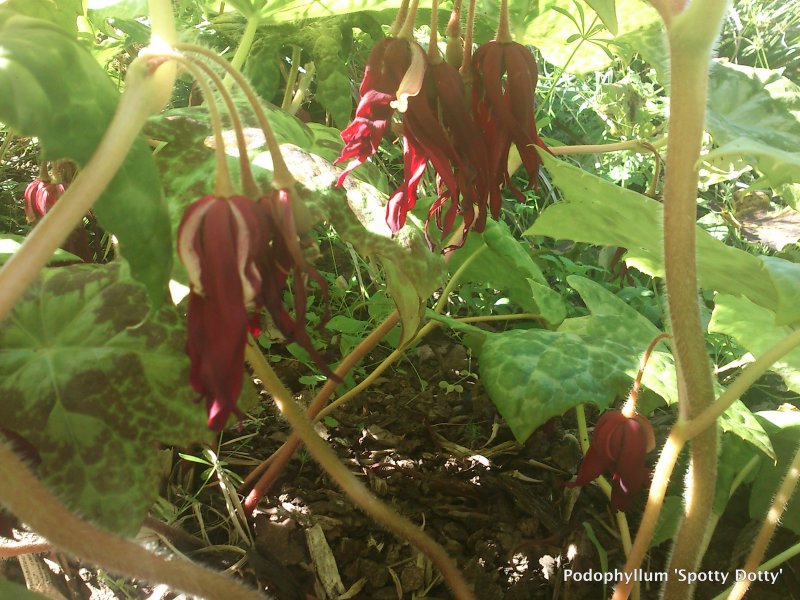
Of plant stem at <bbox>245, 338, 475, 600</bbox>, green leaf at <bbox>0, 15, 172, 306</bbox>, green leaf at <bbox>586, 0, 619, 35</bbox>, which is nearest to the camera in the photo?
green leaf at <bbox>0, 15, 172, 306</bbox>

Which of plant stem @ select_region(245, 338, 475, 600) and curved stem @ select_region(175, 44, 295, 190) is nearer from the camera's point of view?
curved stem @ select_region(175, 44, 295, 190)

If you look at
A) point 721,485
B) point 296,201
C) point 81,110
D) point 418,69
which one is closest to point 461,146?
point 418,69

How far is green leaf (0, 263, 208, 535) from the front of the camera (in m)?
0.70

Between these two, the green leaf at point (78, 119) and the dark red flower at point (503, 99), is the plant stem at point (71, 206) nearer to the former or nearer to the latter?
the green leaf at point (78, 119)

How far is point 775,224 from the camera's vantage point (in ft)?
7.82

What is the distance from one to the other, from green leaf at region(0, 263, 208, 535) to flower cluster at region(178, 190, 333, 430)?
25 centimetres

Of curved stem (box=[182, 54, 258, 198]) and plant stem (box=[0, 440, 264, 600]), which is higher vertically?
curved stem (box=[182, 54, 258, 198])

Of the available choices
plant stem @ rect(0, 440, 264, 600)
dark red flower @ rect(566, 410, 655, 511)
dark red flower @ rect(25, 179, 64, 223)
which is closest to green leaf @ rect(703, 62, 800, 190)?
dark red flower @ rect(566, 410, 655, 511)

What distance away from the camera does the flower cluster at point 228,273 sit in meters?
0.49

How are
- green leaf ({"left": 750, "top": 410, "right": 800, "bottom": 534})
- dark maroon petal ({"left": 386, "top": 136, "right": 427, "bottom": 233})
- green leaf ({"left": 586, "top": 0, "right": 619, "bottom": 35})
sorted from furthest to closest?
1. green leaf ({"left": 750, "top": 410, "right": 800, "bottom": 534})
2. dark maroon petal ({"left": 386, "top": 136, "right": 427, "bottom": 233})
3. green leaf ({"left": 586, "top": 0, "right": 619, "bottom": 35})

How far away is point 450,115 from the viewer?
0.74 m

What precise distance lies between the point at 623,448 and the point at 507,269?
0.48 meters

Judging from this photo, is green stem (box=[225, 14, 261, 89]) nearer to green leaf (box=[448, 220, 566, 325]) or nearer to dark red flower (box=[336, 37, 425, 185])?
dark red flower (box=[336, 37, 425, 185])

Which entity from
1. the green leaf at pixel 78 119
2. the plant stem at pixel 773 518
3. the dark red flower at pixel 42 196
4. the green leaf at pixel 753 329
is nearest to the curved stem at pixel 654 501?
the plant stem at pixel 773 518
